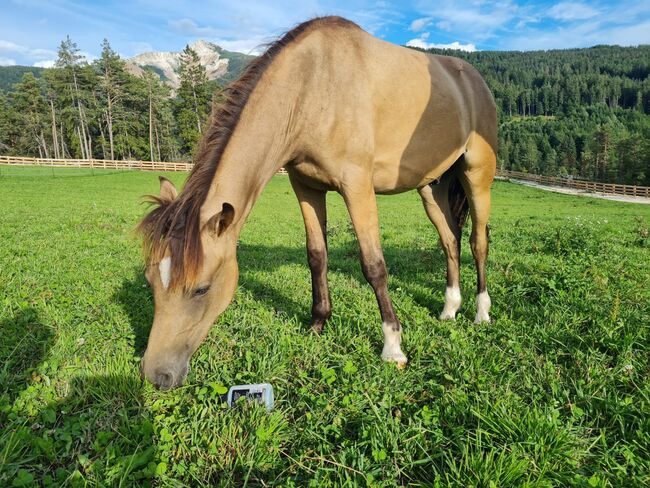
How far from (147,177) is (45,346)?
36759 millimetres

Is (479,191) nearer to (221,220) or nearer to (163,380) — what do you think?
(221,220)

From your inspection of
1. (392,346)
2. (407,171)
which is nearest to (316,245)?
(407,171)

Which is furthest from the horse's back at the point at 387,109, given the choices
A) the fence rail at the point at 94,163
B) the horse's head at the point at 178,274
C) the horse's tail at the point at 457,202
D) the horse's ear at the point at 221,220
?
the fence rail at the point at 94,163

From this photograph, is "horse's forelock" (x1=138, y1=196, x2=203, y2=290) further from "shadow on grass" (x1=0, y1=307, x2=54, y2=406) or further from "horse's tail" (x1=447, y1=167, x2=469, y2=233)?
"horse's tail" (x1=447, y1=167, x2=469, y2=233)

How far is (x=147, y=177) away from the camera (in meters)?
36.2

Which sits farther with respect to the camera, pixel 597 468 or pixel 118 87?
pixel 118 87

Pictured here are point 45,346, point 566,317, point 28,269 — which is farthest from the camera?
point 28,269

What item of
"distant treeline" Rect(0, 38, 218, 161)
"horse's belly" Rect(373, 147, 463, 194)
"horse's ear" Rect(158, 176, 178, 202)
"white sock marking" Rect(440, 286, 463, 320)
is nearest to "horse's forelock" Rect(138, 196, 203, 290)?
"horse's ear" Rect(158, 176, 178, 202)

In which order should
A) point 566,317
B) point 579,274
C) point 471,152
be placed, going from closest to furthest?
1. point 566,317
2. point 471,152
3. point 579,274

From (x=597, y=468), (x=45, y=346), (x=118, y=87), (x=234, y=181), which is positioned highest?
(x=118, y=87)

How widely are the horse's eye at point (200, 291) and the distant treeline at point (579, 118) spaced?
90.7m

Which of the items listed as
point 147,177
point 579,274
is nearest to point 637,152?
point 147,177

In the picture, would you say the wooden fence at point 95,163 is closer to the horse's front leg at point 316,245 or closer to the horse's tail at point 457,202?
the horse's tail at point 457,202

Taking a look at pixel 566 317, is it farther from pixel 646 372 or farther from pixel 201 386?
pixel 201 386
